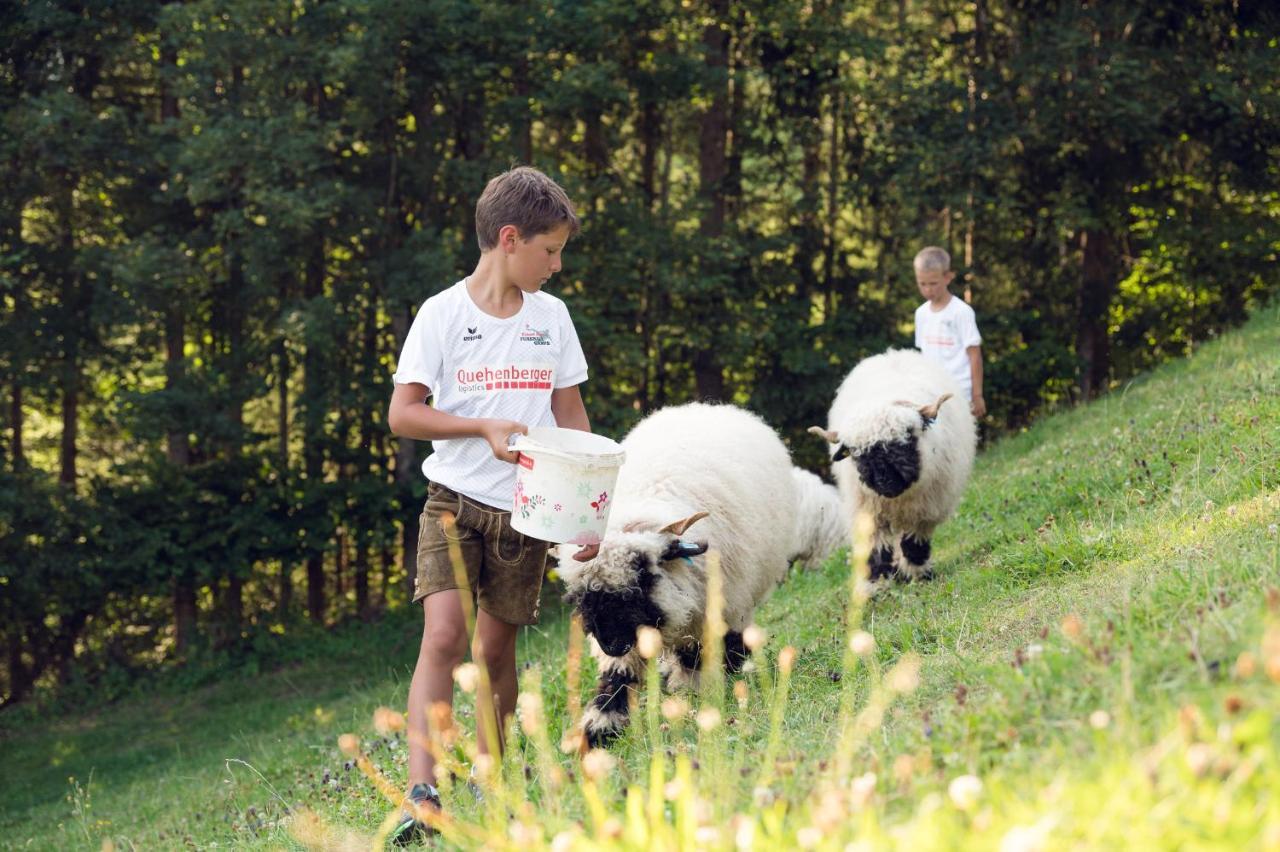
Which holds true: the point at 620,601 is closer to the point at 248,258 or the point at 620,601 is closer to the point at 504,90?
the point at 248,258

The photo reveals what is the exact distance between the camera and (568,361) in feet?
18.5

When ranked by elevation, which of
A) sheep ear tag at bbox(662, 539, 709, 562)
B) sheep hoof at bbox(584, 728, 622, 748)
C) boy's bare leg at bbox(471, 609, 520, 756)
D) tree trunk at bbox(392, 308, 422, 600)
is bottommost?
tree trunk at bbox(392, 308, 422, 600)

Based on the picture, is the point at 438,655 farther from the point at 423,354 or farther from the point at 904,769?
the point at 904,769

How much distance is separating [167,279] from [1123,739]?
59.5 ft

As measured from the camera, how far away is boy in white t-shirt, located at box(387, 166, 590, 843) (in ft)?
17.1

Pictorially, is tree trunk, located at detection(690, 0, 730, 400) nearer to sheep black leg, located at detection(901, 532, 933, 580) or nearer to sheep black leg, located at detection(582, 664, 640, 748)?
sheep black leg, located at detection(901, 532, 933, 580)

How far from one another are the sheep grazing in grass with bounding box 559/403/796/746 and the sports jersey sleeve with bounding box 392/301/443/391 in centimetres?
108

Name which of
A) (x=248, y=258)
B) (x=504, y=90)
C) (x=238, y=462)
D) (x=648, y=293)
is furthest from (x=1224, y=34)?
(x=238, y=462)

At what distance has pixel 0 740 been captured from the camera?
1775 centimetres

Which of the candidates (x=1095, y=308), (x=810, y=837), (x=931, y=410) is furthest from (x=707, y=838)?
(x=1095, y=308)

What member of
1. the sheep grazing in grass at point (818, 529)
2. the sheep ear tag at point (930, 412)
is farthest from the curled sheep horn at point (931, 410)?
the sheep grazing in grass at point (818, 529)

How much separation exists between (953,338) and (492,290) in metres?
6.33

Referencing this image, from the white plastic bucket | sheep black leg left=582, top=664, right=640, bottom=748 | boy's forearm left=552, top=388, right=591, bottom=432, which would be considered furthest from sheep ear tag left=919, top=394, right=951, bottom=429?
the white plastic bucket

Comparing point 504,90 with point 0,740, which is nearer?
point 0,740
